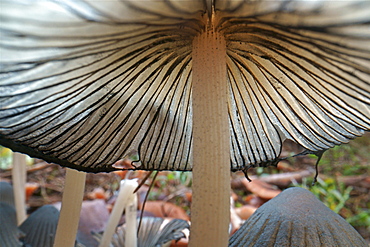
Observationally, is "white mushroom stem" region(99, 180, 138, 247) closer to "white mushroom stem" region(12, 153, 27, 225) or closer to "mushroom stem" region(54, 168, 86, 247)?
"mushroom stem" region(54, 168, 86, 247)

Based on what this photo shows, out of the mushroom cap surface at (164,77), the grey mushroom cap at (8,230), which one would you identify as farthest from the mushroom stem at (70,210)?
the grey mushroom cap at (8,230)

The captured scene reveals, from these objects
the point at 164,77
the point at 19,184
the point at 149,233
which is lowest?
the point at 149,233

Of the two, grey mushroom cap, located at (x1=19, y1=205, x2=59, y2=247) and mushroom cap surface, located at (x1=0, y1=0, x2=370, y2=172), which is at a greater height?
mushroom cap surface, located at (x1=0, y1=0, x2=370, y2=172)

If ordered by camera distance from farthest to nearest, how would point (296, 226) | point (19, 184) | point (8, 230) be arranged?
point (19, 184) → point (8, 230) → point (296, 226)

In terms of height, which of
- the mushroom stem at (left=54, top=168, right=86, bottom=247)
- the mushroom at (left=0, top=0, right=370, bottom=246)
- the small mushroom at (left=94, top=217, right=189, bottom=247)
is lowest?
the small mushroom at (left=94, top=217, right=189, bottom=247)

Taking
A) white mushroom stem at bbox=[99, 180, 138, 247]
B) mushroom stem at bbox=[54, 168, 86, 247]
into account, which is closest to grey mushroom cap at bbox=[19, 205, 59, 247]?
white mushroom stem at bbox=[99, 180, 138, 247]

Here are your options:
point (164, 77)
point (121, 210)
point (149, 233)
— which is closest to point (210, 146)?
point (164, 77)

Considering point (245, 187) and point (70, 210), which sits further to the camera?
point (245, 187)

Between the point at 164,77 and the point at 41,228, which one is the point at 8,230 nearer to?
the point at 41,228
